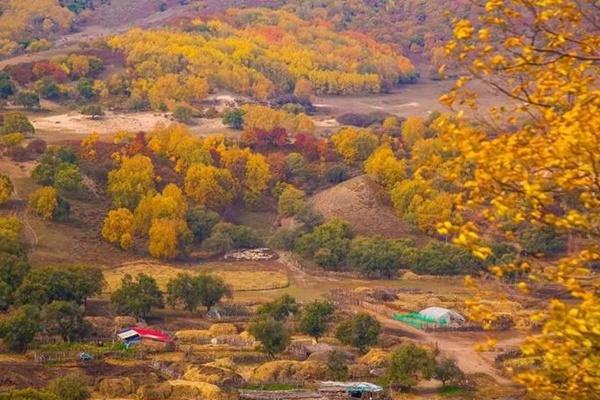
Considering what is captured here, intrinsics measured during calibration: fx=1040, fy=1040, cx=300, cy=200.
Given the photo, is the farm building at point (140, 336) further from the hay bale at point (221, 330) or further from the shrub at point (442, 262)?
the shrub at point (442, 262)

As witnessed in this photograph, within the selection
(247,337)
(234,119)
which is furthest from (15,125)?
(247,337)

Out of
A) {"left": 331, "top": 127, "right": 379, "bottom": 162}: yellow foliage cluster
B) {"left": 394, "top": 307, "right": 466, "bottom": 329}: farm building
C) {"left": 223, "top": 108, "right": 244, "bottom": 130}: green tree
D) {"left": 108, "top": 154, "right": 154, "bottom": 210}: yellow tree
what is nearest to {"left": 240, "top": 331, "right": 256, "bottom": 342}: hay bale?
{"left": 394, "top": 307, "right": 466, "bottom": 329}: farm building

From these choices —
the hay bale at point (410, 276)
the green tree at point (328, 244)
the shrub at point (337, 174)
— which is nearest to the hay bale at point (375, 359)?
the hay bale at point (410, 276)

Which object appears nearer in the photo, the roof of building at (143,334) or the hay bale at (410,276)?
the roof of building at (143,334)

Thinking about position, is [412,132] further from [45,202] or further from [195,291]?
[195,291]

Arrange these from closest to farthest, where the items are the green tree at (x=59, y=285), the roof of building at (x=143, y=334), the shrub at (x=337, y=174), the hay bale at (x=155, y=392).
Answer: the hay bale at (x=155, y=392), the roof of building at (x=143, y=334), the green tree at (x=59, y=285), the shrub at (x=337, y=174)

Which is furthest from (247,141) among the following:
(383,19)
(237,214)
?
(383,19)

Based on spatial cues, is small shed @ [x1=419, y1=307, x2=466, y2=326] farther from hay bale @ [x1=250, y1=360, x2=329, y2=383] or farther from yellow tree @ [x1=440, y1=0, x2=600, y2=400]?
yellow tree @ [x1=440, y1=0, x2=600, y2=400]
